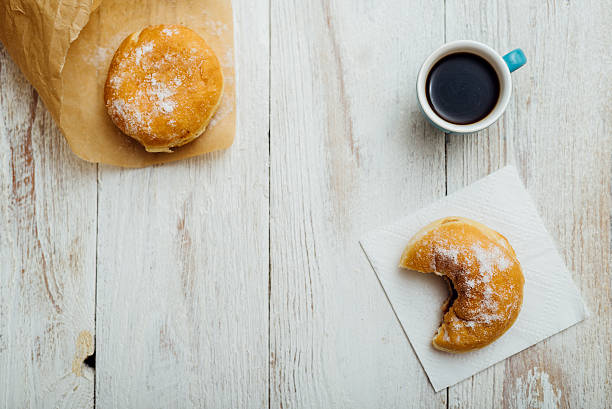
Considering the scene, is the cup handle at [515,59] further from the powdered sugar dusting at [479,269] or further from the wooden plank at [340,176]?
the powdered sugar dusting at [479,269]

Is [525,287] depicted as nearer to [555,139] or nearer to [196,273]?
[555,139]

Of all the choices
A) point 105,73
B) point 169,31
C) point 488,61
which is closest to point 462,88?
point 488,61

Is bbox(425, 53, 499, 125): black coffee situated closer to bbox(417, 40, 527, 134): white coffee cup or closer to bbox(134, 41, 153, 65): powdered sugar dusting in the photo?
bbox(417, 40, 527, 134): white coffee cup

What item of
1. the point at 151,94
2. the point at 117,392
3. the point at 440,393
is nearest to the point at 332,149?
the point at 151,94

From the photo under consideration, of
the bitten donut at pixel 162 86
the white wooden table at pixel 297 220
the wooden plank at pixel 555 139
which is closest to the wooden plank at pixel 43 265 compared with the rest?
the white wooden table at pixel 297 220

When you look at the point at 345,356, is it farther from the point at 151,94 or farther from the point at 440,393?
the point at 151,94

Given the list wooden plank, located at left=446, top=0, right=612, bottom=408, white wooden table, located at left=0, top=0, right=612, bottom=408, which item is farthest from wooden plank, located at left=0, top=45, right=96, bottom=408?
wooden plank, located at left=446, top=0, right=612, bottom=408
